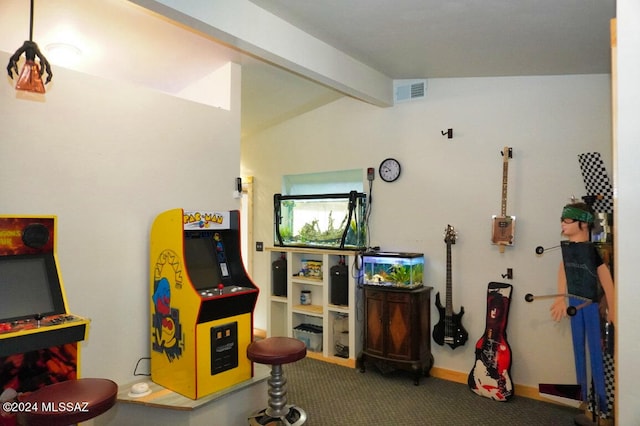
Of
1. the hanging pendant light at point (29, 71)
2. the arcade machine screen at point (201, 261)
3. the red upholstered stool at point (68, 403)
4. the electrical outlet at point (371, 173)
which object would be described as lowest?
the red upholstered stool at point (68, 403)

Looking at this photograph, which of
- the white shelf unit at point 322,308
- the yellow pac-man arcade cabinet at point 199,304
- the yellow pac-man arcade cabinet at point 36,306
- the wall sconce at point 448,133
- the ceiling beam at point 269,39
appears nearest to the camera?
the yellow pac-man arcade cabinet at point 36,306

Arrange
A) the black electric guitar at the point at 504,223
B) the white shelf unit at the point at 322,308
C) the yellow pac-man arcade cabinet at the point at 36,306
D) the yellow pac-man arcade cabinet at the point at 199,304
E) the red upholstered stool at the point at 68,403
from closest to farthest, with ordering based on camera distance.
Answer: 1. the red upholstered stool at the point at 68,403
2. the yellow pac-man arcade cabinet at the point at 36,306
3. the yellow pac-man arcade cabinet at the point at 199,304
4. the black electric guitar at the point at 504,223
5. the white shelf unit at the point at 322,308

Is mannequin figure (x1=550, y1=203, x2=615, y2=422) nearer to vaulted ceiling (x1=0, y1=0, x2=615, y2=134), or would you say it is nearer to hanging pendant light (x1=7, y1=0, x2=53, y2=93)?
vaulted ceiling (x1=0, y1=0, x2=615, y2=134)

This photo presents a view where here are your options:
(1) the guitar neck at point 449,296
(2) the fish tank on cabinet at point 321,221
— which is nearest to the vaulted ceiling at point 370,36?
(2) the fish tank on cabinet at point 321,221

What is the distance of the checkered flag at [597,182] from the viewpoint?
10.1 feet

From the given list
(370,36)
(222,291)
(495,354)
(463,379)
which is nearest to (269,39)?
(370,36)

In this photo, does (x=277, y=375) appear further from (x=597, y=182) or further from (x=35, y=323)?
(x=597, y=182)

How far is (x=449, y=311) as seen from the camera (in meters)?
3.90

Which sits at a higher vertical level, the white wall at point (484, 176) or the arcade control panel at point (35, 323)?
the white wall at point (484, 176)

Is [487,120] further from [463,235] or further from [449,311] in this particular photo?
[449,311]

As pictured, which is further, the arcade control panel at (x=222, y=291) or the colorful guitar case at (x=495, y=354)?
the colorful guitar case at (x=495, y=354)

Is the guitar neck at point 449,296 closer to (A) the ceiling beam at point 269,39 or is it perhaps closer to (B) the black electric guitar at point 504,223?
(B) the black electric guitar at point 504,223

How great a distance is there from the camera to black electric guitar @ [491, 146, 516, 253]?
11.9 ft

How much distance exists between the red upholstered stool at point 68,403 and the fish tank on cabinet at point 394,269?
265 cm
